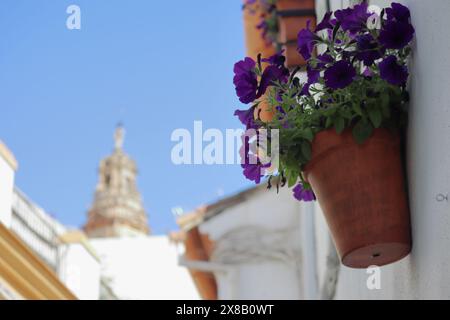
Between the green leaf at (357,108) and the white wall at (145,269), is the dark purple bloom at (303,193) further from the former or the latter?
the white wall at (145,269)

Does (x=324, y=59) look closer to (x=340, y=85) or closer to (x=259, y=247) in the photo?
(x=340, y=85)

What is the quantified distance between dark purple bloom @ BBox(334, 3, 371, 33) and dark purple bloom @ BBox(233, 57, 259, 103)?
0.30 metres

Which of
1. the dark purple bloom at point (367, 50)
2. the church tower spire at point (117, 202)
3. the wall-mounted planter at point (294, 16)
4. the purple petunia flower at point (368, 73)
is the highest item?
the church tower spire at point (117, 202)

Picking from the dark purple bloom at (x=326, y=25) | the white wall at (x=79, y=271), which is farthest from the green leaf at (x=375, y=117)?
the white wall at (x=79, y=271)

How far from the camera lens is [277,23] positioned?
23.1 ft

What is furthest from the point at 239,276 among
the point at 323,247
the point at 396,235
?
the point at 396,235

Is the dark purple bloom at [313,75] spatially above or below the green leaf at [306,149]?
above

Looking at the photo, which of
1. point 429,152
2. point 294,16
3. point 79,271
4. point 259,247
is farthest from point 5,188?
point 429,152

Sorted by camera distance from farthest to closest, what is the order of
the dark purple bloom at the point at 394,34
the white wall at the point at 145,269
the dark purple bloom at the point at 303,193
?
1. the white wall at the point at 145,269
2. the dark purple bloom at the point at 303,193
3. the dark purple bloom at the point at 394,34

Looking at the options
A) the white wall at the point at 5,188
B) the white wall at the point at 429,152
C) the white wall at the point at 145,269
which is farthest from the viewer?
the white wall at the point at 145,269

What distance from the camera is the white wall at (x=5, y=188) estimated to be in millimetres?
8375

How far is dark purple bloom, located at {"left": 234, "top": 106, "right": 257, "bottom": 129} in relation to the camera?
10.3ft

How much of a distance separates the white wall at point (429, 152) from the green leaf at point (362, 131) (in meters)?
0.12
